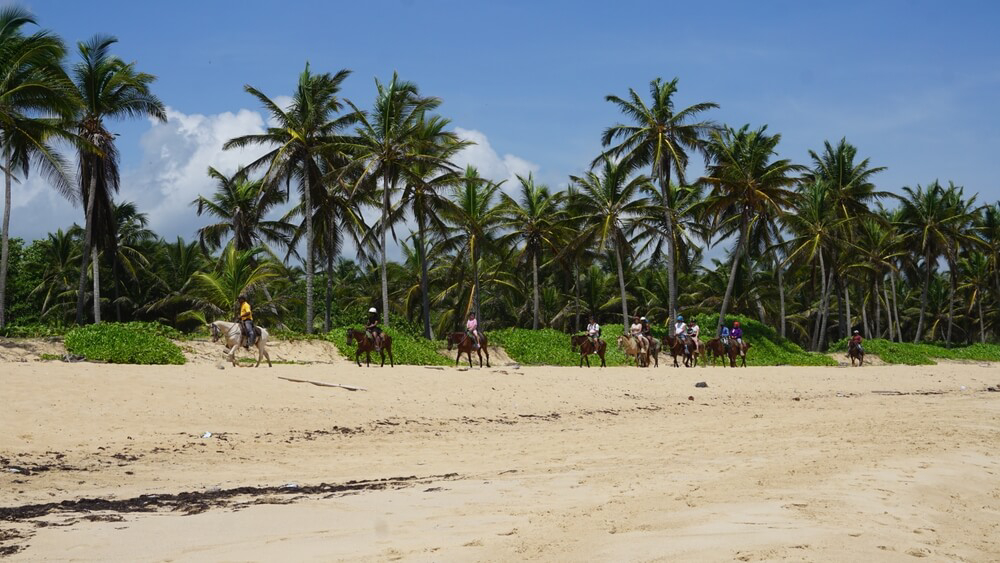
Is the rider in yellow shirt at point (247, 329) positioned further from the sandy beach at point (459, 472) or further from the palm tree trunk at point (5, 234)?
the palm tree trunk at point (5, 234)

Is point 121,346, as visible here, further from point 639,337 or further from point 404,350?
point 639,337

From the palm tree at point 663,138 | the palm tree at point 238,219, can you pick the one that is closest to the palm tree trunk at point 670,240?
the palm tree at point 663,138

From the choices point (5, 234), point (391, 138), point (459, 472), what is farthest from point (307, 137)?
point (459, 472)

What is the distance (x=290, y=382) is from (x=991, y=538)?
39.0 feet

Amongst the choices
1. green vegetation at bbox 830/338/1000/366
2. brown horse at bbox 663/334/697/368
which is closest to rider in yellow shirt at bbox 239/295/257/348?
brown horse at bbox 663/334/697/368

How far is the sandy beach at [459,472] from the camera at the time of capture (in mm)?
5914

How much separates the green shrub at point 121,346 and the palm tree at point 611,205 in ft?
70.8

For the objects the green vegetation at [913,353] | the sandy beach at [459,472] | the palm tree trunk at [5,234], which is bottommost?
the sandy beach at [459,472]

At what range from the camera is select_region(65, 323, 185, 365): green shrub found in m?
18.6

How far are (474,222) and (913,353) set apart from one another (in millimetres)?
22795

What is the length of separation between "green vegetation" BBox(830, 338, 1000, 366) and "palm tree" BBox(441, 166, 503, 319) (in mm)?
18069

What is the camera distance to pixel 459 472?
955 centimetres

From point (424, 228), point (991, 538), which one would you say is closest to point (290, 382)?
point (991, 538)

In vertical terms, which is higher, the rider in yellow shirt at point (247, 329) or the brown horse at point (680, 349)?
the rider in yellow shirt at point (247, 329)
